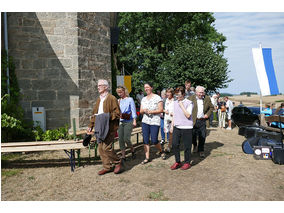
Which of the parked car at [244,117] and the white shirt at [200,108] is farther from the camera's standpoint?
the parked car at [244,117]

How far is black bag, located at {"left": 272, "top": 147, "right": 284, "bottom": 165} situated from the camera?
16.4 feet

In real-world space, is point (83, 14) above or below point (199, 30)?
below

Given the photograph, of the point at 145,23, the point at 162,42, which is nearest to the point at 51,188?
the point at 145,23

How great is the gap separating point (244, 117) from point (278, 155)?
8.04 m

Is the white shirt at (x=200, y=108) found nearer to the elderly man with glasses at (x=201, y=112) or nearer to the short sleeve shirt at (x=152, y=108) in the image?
the elderly man with glasses at (x=201, y=112)

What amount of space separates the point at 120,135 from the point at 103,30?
4.07 meters

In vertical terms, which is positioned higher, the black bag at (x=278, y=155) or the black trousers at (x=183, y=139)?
the black trousers at (x=183, y=139)

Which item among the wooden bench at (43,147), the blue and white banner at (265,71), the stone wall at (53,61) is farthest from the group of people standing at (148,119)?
the blue and white banner at (265,71)

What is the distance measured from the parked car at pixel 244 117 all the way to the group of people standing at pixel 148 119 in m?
7.85

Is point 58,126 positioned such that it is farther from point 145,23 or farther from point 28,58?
point 145,23

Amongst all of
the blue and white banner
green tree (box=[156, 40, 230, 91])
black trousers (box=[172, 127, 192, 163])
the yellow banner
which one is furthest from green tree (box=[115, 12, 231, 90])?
black trousers (box=[172, 127, 192, 163])

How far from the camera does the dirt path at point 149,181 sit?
3537 millimetres

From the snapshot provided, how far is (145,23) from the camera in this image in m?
19.8

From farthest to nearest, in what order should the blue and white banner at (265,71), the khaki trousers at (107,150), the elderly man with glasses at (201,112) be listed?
the blue and white banner at (265,71)
the elderly man with glasses at (201,112)
the khaki trousers at (107,150)
